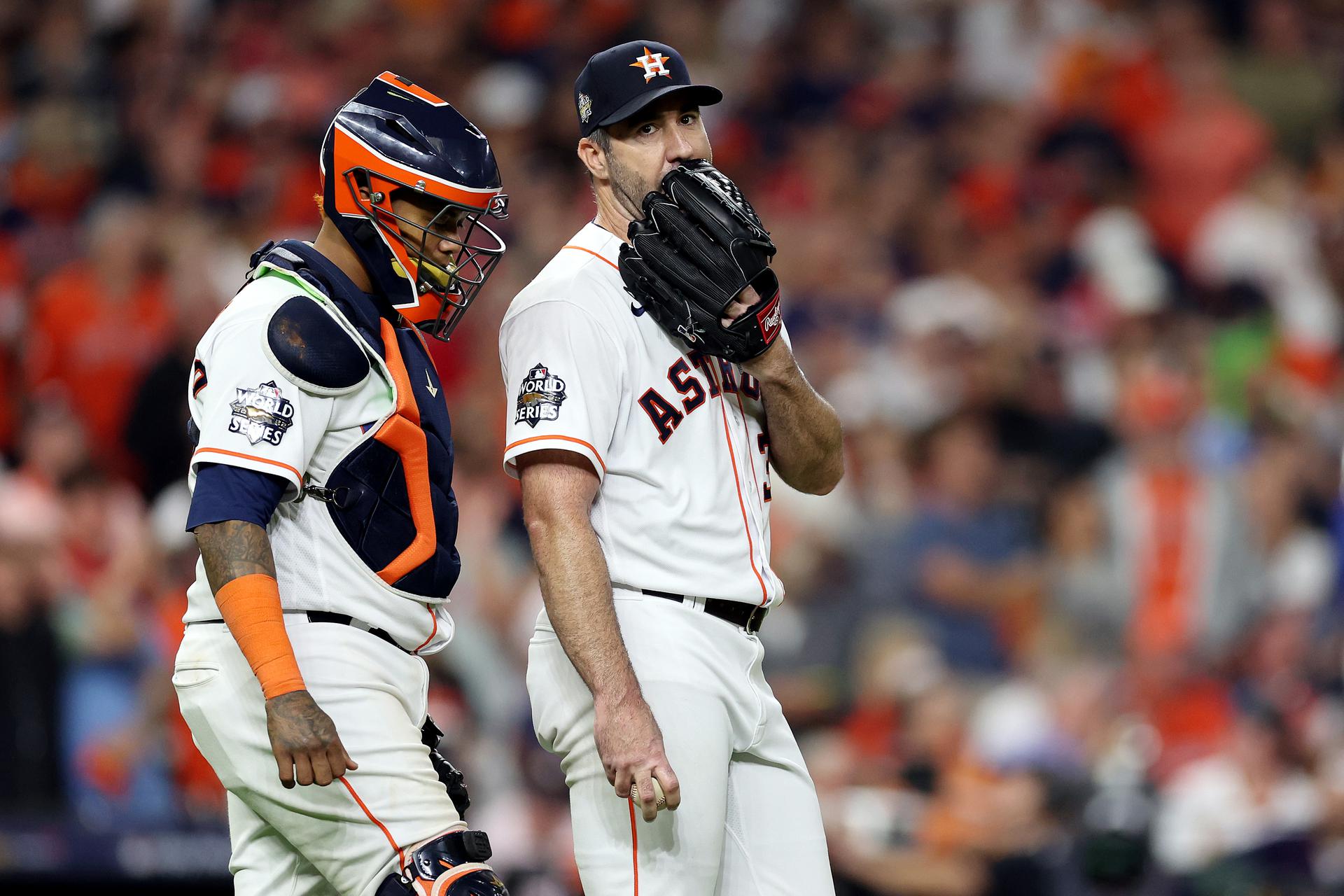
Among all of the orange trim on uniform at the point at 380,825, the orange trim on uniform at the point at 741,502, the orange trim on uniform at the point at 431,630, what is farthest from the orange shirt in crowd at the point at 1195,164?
the orange trim on uniform at the point at 380,825

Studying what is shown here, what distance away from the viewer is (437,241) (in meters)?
3.46

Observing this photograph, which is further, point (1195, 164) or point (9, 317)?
point (9, 317)

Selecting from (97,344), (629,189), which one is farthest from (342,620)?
(97,344)

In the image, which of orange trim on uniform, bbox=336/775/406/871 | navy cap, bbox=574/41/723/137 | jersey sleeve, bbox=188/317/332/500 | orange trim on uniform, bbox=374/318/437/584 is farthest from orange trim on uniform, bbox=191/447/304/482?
navy cap, bbox=574/41/723/137

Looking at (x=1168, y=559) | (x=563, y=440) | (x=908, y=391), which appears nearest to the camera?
(x=563, y=440)

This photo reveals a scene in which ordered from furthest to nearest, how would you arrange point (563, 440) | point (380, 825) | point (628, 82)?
1. point (628, 82)
2. point (563, 440)
3. point (380, 825)

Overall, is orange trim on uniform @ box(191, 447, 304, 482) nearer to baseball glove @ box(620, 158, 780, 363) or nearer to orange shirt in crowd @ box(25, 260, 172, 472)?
baseball glove @ box(620, 158, 780, 363)

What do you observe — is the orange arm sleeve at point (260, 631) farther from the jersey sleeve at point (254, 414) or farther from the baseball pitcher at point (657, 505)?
the baseball pitcher at point (657, 505)

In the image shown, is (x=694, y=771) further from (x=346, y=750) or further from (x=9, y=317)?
(x=9, y=317)

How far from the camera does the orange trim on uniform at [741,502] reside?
3484mm

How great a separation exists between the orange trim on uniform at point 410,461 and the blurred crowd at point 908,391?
3165mm

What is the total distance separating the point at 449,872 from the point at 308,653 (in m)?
0.49

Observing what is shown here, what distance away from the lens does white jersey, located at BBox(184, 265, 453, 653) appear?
10.3 ft

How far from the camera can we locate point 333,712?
3215 millimetres
